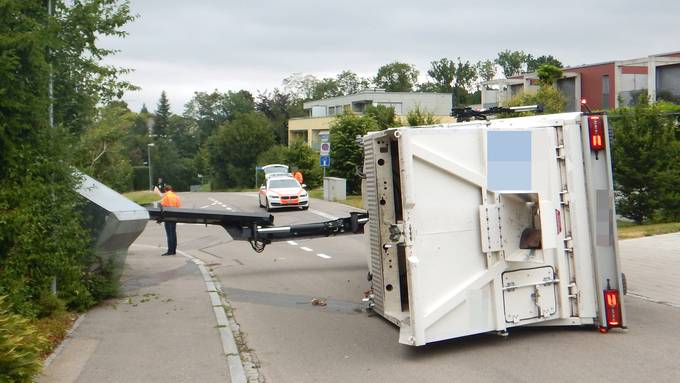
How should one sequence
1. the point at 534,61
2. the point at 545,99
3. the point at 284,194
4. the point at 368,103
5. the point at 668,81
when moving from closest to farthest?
1. the point at 284,194
2. the point at 545,99
3. the point at 668,81
4. the point at 368,103
5. the point at 534,61

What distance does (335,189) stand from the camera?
114 ft

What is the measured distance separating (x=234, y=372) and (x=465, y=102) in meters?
110

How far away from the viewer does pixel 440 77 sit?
123m

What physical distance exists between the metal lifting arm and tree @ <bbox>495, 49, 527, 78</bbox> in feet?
376

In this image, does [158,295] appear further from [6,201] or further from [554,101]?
[554,101]

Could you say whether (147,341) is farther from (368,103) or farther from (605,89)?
(368,103)

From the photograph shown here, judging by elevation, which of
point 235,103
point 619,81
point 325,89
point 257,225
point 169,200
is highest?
point 325,89

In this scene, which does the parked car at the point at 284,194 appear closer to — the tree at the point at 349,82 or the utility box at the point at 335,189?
the utility box at the point at 335,189

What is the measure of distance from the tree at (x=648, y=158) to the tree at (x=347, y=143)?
694 inches

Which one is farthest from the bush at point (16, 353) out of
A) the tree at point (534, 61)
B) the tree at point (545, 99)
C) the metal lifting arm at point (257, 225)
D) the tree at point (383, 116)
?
the tree at point (534, 61)

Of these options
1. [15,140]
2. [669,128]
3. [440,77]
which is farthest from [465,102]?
[15,140]

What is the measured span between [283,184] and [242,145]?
50379mm

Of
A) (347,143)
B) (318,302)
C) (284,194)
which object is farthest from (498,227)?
(347,143)

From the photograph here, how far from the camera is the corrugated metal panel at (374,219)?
784cm
